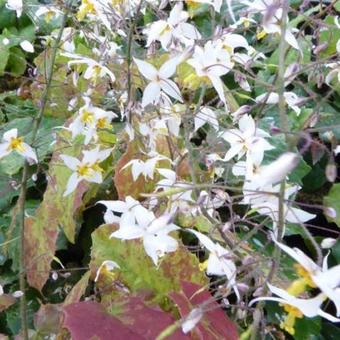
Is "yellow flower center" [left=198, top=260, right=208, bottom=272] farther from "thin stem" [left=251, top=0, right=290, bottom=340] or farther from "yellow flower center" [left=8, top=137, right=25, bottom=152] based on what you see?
"yellow flower center" [left=8, top=137, right=25, bottom=152]

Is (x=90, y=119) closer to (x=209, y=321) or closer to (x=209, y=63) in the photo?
(x=209, y=63)

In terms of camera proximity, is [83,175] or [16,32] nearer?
[83,175]

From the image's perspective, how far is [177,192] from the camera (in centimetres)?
57

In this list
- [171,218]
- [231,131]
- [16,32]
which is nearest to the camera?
[171,218]

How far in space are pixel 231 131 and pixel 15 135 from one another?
0.33m

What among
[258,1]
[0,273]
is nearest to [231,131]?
[258,1]

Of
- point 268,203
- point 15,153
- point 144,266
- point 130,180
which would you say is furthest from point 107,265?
point 15,153

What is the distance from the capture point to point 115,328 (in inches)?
27.9

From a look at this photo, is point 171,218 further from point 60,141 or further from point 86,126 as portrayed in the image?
point 60,141

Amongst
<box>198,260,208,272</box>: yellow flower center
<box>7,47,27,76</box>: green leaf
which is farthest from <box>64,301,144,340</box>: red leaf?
<box>7,47,27,76</box>: green leaf

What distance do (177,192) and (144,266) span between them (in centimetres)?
36

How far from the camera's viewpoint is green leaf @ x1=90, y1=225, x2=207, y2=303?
884mm

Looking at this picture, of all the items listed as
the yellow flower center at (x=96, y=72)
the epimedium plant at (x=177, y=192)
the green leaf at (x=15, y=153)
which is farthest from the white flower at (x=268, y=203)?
the green leaf at (x=15, y=153)

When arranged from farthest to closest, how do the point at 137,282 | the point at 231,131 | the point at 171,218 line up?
the point at 137,282
the point at 231,131
the point at 171,218
